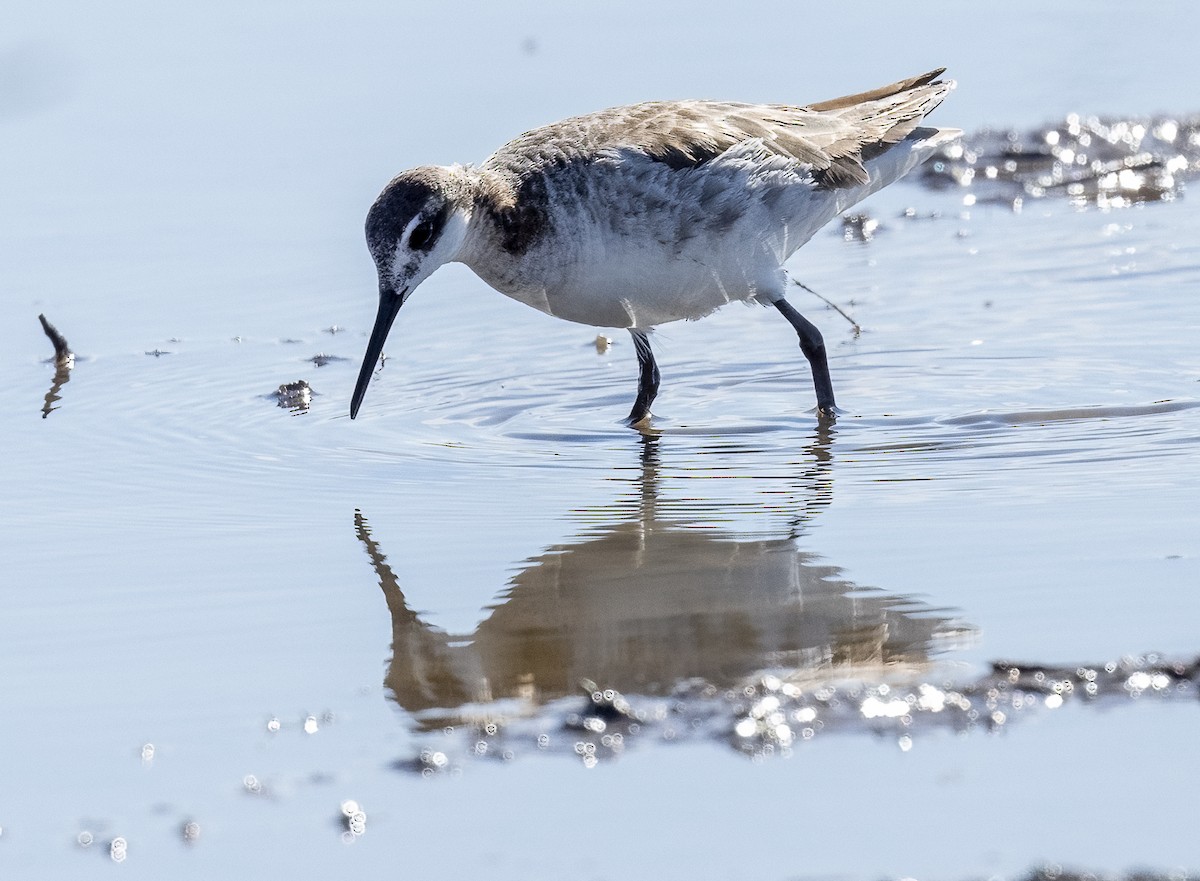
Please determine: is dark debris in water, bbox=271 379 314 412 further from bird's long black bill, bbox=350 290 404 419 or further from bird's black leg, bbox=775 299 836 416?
bird's black leg, bbox=775 299 836 416

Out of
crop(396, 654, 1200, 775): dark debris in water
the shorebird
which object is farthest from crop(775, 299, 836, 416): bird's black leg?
crop(396, 654, 1200, 775): dark debris in water

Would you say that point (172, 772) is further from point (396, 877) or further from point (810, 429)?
point (810, 429)

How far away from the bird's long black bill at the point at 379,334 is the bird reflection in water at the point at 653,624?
1061 millimetres

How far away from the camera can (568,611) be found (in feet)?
16.0

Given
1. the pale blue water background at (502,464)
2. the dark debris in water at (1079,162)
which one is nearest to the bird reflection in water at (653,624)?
the pale blue water background at (502,464)

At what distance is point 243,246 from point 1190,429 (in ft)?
18.3

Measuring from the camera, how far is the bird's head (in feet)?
21.1

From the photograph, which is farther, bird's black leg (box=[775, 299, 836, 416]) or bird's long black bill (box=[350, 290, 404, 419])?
bird's black leg (box=[775, 299, 836, 416])

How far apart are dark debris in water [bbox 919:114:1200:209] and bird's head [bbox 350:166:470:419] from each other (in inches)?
189

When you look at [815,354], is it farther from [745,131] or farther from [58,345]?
[58,345]

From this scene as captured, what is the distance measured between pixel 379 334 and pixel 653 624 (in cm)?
240

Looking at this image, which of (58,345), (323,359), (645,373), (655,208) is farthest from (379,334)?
(58,345)

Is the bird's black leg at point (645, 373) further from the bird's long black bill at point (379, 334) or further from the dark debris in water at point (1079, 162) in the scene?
the dark debris in water at point (1079, 162)

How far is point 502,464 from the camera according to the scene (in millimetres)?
6531
